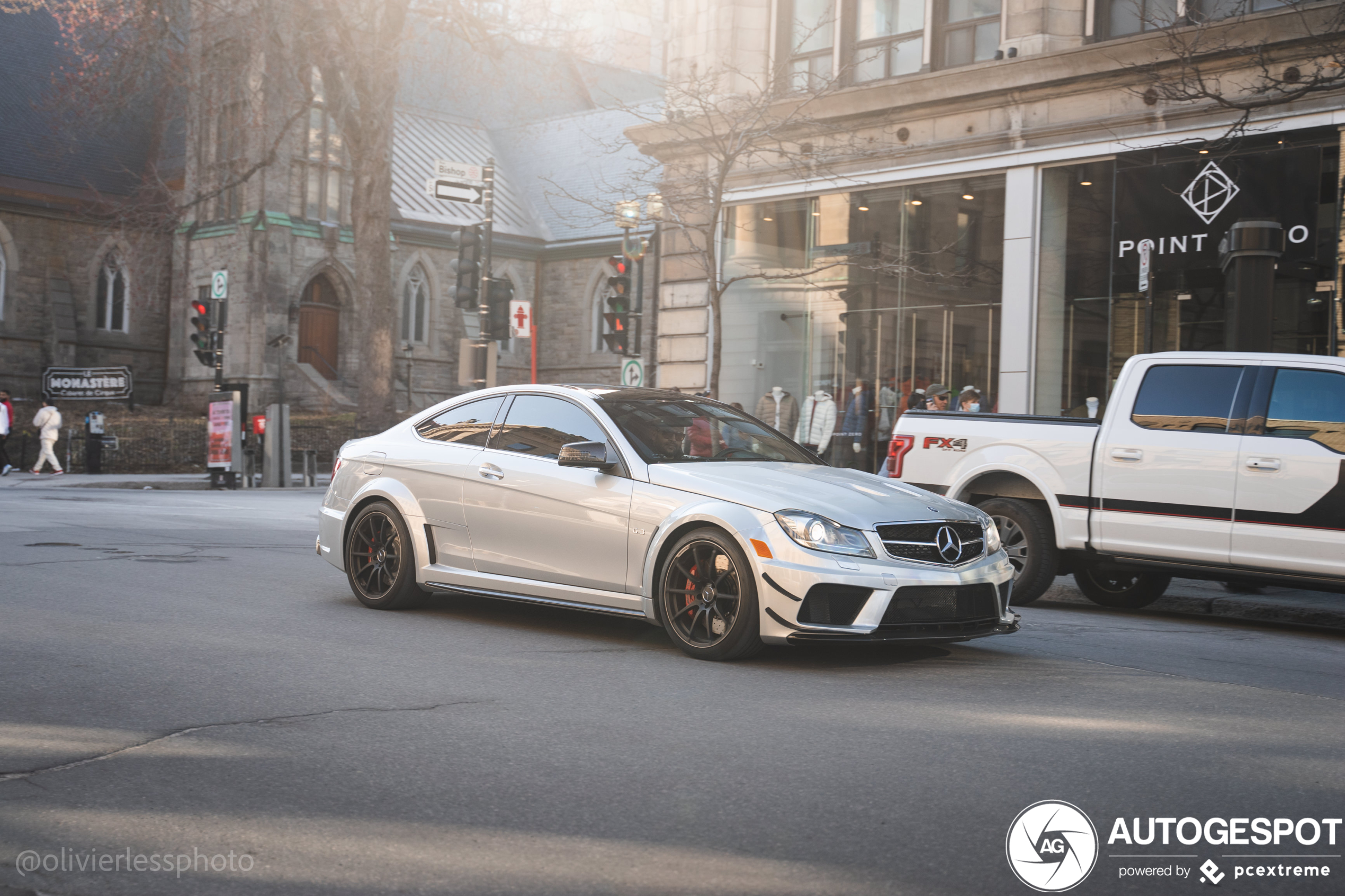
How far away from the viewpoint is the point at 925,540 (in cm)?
678

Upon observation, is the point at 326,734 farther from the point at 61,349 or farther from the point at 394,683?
the point at 61,349

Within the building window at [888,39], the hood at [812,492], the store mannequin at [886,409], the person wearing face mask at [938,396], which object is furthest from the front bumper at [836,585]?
the building window at [888,39]

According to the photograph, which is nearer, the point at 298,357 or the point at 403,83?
the point at 298,357

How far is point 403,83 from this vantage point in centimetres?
5234

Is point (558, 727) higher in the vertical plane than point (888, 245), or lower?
lower

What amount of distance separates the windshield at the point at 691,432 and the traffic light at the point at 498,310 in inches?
369

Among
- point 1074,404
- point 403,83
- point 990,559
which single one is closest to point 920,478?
point 990,559

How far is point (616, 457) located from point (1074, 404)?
1229 centimetres

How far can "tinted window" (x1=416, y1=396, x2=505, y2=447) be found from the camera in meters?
8.48

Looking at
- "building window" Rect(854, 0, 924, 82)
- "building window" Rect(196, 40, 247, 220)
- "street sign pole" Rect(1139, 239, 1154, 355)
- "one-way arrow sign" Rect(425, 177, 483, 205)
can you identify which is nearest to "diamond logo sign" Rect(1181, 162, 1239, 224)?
"street sign pole" Rect(1139, 239, 1154, 355)

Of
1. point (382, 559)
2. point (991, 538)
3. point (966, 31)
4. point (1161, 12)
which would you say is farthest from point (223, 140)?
point (991, 538)

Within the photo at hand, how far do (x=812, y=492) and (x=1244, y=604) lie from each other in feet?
17.9

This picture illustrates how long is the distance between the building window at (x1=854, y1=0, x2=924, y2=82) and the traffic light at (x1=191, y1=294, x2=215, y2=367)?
45.8 ft

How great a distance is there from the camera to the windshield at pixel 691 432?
25.1 ft
